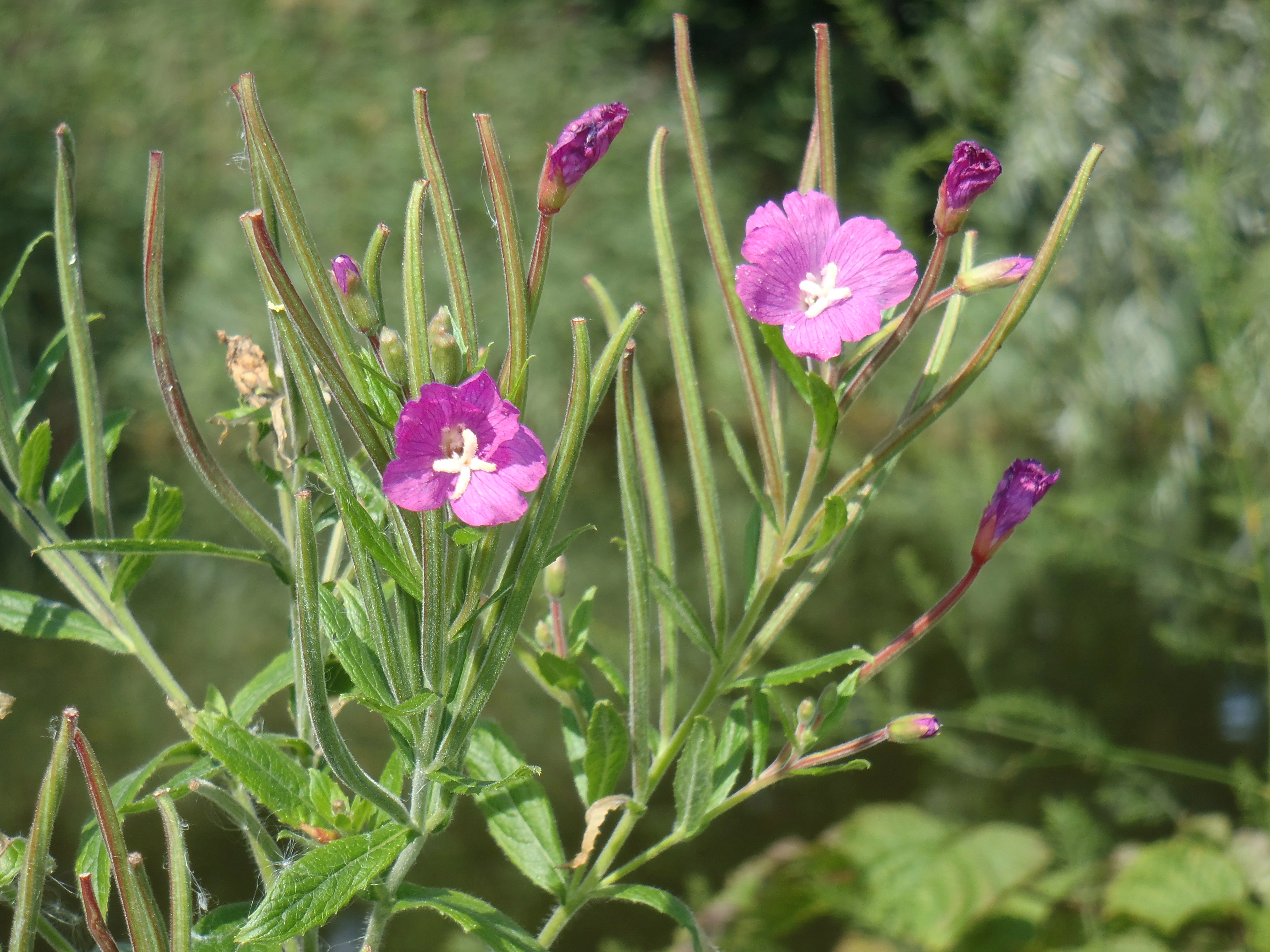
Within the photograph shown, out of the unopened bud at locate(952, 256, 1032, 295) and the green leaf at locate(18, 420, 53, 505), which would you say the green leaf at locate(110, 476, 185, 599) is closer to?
the green leaf at locate(18, 420, 53, 505)

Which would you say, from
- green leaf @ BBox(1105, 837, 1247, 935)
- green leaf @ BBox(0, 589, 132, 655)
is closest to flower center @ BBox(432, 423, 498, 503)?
green leaf @ BBox(0, 589, 132, 655)

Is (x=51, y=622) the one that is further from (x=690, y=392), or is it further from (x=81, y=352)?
(x=690, y=392)

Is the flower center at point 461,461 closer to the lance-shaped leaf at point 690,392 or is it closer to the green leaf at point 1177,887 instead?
the lance-shaped leaf at point 690,392

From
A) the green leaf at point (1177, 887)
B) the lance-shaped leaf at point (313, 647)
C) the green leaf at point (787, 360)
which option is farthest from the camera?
Result: the green leaf at point (1177, 887)

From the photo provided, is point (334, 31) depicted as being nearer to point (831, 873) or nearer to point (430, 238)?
point (430, 238)

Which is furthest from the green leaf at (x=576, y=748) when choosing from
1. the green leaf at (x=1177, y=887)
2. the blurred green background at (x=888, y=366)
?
the green leaf at (x=1177, y=887)

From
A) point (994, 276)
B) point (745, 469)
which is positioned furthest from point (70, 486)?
point (994, 276)
